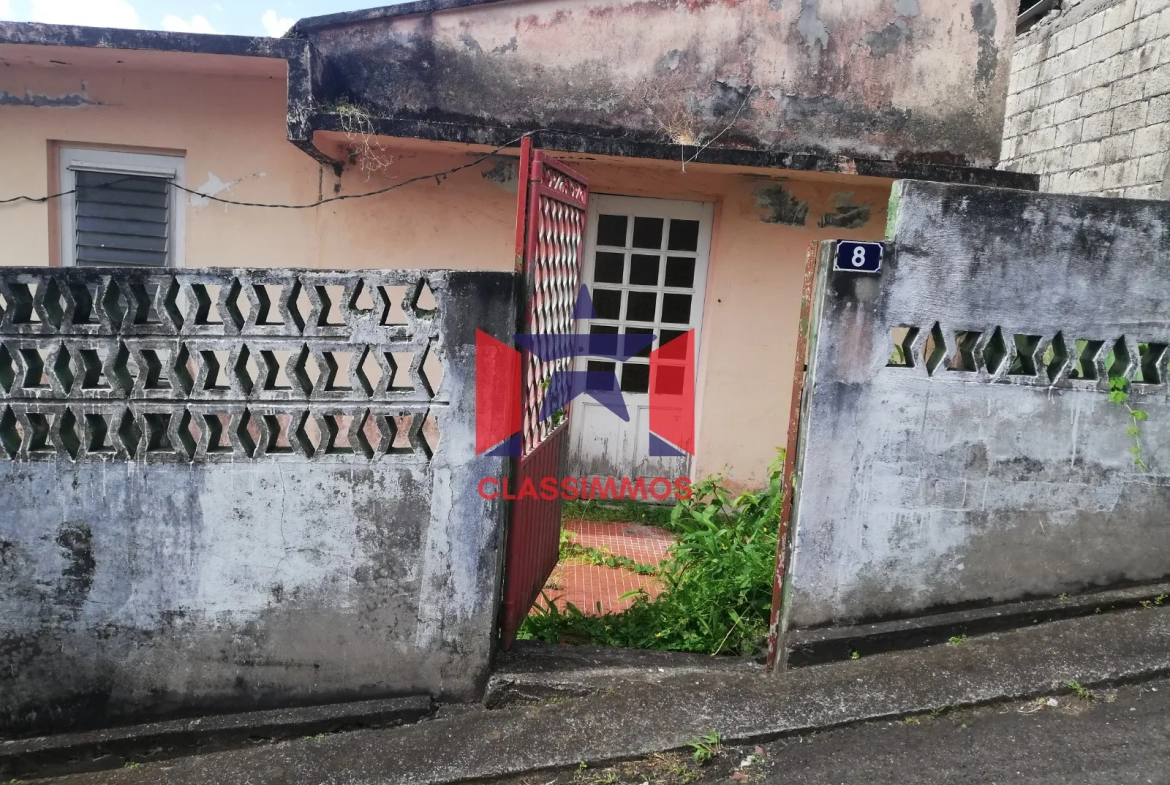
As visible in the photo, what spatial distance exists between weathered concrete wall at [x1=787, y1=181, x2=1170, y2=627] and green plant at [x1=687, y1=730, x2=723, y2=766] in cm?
64

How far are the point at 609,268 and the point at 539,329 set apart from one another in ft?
9.84

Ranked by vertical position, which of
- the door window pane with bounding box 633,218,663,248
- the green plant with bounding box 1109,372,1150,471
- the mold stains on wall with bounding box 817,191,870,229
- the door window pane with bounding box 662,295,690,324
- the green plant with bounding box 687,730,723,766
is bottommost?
the green plant with bounding box 687,730,723,766

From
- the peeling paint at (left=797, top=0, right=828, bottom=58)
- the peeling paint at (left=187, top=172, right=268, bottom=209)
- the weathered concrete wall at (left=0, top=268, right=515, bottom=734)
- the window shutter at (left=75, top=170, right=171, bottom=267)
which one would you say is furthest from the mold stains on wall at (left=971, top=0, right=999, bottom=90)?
the window shutter at (left=75, top=170, right=171, bottom=267)

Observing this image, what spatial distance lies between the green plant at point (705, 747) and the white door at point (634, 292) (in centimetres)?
360

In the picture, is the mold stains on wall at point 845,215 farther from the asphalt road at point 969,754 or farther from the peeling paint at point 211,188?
the peeling paint at point 211,188

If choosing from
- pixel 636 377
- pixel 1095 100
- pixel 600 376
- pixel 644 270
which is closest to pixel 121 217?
pixel 600 376

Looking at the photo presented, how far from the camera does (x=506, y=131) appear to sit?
5.09 metres

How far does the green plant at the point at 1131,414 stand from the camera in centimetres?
312

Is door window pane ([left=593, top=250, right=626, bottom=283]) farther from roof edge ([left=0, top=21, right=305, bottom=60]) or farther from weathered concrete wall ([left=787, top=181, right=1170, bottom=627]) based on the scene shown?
weathered concrete wall ([left=787, top=181, right=1170, bottom=627])

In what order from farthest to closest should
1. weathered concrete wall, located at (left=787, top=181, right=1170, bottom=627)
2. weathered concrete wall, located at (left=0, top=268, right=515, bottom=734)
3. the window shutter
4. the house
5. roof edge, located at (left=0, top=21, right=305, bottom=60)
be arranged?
the window shutter
the house
roof edge, located at (left=0, top=21, right=305, bottom=60)
weathered concrete wall, located at (left=787, top=181, right=1170, bottom=627)
weathered concrete wall, located at (left=0, top=268, right=515, bottom=734)

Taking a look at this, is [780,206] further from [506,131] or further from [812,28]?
[506,131]

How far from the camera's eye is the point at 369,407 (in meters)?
2.89

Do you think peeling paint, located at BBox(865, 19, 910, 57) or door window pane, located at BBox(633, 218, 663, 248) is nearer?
peeling paint, located at BBox(865, 19, 910, 57)

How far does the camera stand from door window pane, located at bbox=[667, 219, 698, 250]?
6.04m
